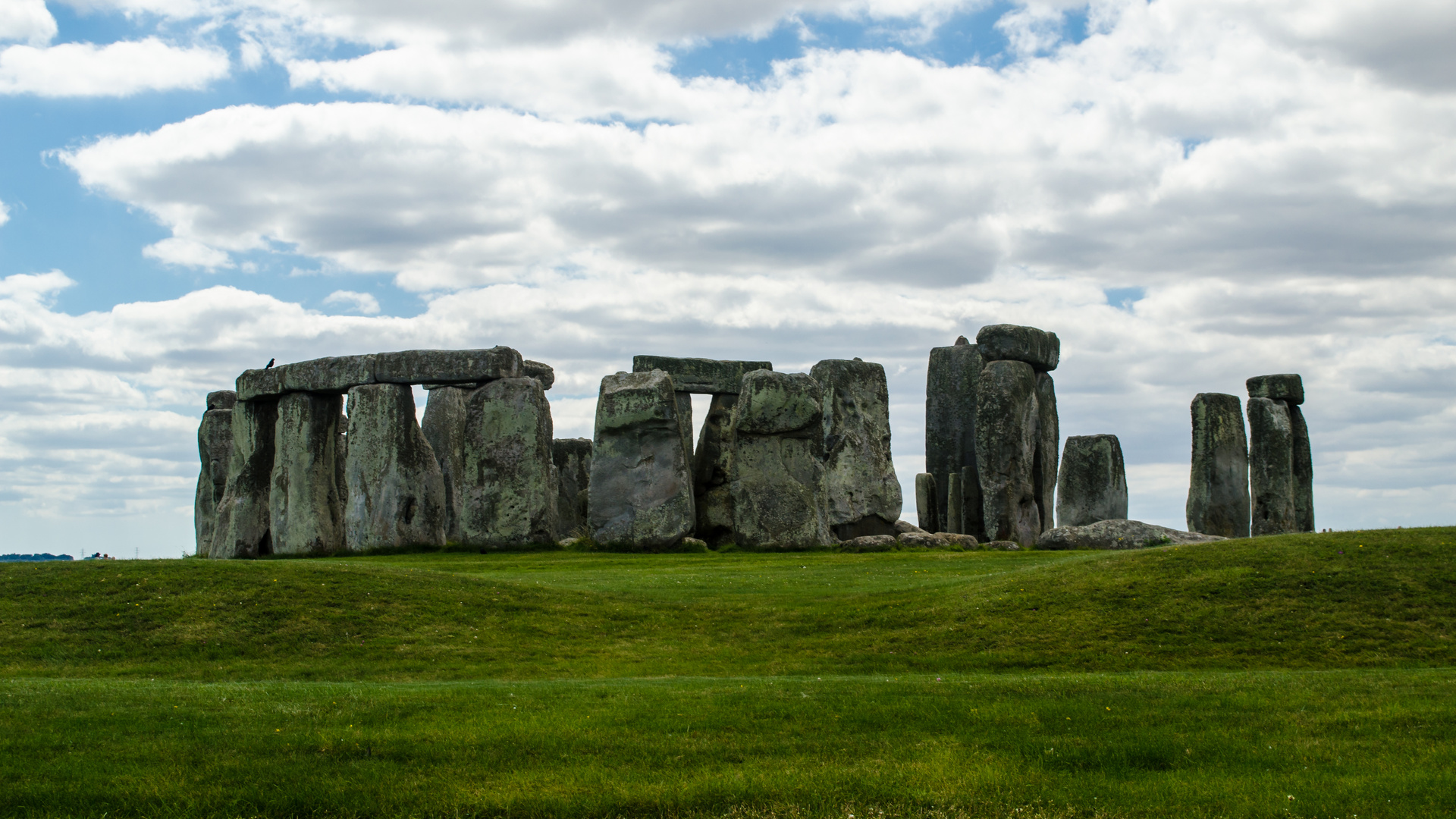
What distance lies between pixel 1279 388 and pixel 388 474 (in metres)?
22.1

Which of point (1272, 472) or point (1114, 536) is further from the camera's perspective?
point (1272, 472)

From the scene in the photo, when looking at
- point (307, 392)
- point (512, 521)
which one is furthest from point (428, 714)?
point (307, 392)

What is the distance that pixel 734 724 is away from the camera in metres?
11.2

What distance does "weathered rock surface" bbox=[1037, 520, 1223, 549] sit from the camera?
26297 mm

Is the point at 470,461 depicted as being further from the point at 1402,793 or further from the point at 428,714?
the point at 1402,793

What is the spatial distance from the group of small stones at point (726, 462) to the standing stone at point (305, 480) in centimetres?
4

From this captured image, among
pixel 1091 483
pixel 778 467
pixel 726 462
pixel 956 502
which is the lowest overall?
pixel 956 502

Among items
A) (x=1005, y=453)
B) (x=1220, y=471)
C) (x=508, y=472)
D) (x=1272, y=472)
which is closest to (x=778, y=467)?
(x=1005, y=453)

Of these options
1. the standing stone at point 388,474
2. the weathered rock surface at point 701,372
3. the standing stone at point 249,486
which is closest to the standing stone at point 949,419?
the weathered rock surface at point 701,372

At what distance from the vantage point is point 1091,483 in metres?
31.1

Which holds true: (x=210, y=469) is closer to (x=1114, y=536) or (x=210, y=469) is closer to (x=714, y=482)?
(x=714, y=482)

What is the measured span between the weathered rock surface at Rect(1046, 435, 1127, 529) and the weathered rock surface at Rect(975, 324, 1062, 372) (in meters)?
2.34

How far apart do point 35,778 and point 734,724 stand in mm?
5365

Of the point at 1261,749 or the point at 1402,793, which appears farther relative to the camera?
the point at 1261,749
